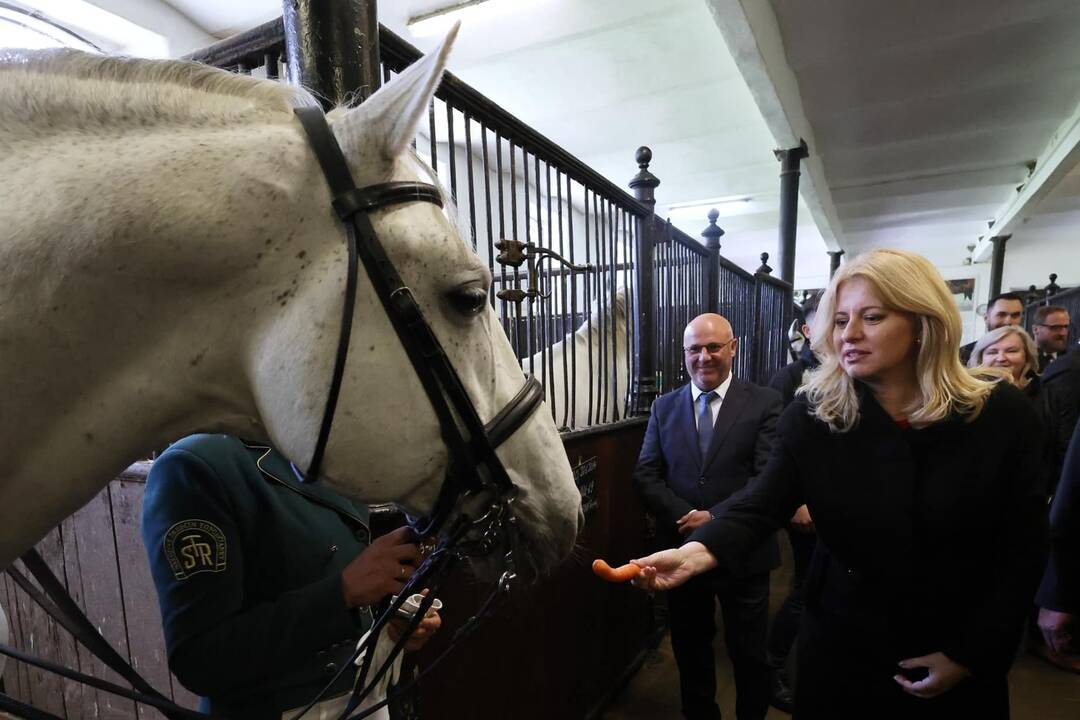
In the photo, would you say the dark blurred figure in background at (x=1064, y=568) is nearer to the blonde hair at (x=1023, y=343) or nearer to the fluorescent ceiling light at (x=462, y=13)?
the blonde hair at (x=1023, y=343)

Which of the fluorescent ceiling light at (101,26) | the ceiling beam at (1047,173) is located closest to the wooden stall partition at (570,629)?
the fluorescent ceiling light at (101,26)

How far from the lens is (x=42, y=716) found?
65 cm

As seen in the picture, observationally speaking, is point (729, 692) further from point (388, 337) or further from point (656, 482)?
point (388, 337)

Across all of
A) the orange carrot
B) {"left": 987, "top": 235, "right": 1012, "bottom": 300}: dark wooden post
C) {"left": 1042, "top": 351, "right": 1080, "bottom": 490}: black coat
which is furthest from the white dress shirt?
{"left": 987, "top": 235, "right": 1012, "bottom": 300}: dark wooden post

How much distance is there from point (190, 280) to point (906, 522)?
4.64 feet

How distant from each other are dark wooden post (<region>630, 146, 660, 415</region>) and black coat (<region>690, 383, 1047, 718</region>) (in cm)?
140

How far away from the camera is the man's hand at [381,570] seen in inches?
31.3

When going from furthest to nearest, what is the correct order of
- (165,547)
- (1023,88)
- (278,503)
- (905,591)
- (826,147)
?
(826,147), (1023,88), (905,591), (278,503), (165,547)

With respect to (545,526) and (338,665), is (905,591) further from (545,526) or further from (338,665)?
(338,665)

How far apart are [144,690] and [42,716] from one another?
113mm

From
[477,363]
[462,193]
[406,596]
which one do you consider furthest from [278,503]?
[462,193]

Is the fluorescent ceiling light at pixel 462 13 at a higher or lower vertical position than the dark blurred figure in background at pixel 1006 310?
higher

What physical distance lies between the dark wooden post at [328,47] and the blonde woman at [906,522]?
1.17m

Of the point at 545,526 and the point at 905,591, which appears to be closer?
the point at 545,526
